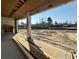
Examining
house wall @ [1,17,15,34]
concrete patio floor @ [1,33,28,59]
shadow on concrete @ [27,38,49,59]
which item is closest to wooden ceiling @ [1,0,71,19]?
house wall @ [1,17,15,34]

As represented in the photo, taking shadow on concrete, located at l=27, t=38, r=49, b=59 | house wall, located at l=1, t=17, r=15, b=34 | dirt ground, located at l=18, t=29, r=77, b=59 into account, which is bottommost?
shadow on concrete, located at l=27, t=38, r=49, b=59

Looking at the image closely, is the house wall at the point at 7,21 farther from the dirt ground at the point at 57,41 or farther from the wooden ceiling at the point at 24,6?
the dirt ground at the point at 57,41

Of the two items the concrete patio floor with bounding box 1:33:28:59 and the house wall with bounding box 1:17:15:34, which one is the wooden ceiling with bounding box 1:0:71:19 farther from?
the concrete patio floor with bounding box 1:33:28:59

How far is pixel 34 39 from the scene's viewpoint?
1.30 m

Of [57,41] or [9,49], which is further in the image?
[9,49]

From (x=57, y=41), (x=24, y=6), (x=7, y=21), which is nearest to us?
(x=57, y=41)

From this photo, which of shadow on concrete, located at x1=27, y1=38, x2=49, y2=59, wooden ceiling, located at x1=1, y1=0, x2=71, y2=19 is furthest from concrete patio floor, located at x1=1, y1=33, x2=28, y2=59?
wooden ceiling, located at x1=1, y1=0, x2=71, y2=19

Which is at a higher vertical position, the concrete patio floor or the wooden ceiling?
the wooden ceiling

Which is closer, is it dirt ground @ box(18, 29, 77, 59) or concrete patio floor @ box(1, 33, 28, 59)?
dirt ground @ box(18, 29, 77, 59)

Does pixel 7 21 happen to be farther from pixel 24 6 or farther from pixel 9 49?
pixel 24 6

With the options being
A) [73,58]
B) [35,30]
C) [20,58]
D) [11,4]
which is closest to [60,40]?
[73,58]

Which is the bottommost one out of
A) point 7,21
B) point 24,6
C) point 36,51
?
point 36,51

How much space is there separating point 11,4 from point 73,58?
0.95m

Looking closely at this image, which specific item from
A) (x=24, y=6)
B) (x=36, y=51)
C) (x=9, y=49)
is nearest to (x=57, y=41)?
(x=36, y=51)
